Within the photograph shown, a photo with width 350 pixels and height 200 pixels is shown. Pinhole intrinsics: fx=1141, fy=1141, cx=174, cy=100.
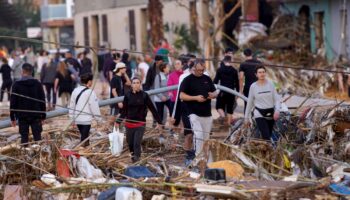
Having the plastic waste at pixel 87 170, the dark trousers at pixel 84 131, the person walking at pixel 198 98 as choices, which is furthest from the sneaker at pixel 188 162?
the dark trousers at pixel 84 131

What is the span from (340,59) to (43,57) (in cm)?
860

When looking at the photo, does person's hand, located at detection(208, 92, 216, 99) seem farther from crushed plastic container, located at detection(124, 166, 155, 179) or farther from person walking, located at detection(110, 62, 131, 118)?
person walking, located at detection(110, 62, 131, 118)

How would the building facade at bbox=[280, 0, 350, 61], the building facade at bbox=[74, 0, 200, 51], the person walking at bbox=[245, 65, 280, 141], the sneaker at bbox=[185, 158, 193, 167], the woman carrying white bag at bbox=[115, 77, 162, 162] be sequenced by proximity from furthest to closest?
the building facade at bbox=[74, 0, 200, 51] → the building facade at bbox=[280, 0, 350, 61] → the person walking at bbox=[245, 65, 280, 141] → the woman carrying white bag at bbox=[115, 77, 162, 162] → the sneaker at bbox=[185, 158, 193, 167]

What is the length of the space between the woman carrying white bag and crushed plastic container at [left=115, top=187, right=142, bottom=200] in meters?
3.57

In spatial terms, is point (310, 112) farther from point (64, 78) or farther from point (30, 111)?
point (64, 78)

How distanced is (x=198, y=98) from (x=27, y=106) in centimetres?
270

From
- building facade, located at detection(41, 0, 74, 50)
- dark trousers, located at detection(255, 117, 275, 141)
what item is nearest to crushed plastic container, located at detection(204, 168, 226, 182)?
dark trousers, located at detection(255, 117, 275, 141)

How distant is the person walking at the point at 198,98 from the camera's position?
1577cm

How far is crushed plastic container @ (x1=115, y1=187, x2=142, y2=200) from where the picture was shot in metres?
11.8

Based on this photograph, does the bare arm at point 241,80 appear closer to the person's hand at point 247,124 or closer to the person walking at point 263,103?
the person's hand at point 247,124

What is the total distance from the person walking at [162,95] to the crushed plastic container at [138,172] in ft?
20.8

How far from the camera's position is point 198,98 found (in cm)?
1570

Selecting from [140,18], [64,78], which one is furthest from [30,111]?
[140,18]

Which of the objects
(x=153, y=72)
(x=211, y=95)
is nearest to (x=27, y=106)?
(x=211, y=95)
